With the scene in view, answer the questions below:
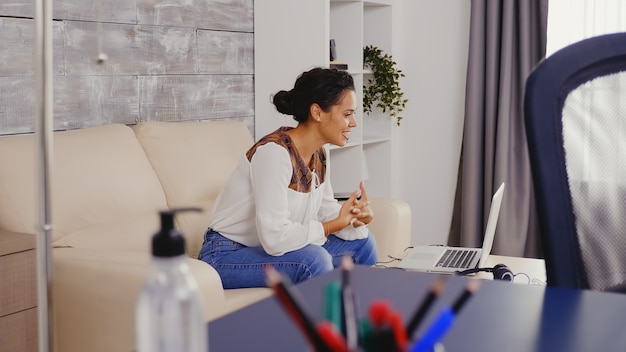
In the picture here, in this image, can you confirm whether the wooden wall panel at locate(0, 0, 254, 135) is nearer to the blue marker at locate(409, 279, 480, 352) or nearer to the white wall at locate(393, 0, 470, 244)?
the white wall at locate(393, 0, 470, 244)

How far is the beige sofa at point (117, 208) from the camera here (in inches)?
89.3

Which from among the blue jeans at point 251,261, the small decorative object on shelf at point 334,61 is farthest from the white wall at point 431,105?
the blue jeans at point 251,261

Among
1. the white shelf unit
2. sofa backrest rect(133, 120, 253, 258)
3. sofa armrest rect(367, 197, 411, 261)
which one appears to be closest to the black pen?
sofa backrest rect(133, 120, 253, 258)

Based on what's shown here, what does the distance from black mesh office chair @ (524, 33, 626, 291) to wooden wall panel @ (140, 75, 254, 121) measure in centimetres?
221

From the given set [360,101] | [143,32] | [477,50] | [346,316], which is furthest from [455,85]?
[346,316]

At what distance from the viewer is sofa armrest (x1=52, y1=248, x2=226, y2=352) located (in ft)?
7.27

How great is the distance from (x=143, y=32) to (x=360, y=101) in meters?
1.38

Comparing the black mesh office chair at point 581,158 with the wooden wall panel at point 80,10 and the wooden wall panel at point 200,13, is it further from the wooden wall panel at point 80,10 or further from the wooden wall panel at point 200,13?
the wooden wall panel at point 200,13

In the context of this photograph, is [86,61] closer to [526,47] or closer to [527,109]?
[527,109]

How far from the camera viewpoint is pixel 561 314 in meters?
1.12

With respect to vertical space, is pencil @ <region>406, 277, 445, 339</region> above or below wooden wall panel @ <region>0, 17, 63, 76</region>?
below

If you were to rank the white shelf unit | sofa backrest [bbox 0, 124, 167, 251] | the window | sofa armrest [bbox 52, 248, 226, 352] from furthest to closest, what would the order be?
the window
the white shelf unit
sofa backrest [bbox 0, 124, 167, 251]
sofa armrest [bbox 52, 248, 226, 352]

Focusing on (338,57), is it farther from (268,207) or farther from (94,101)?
(268,207)

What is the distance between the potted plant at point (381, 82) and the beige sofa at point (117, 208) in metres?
1.25
